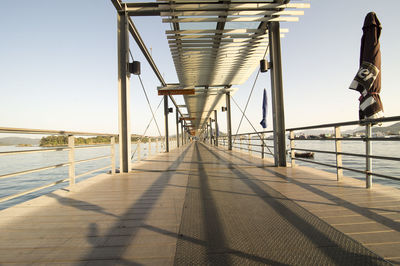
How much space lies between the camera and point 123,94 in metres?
4.22

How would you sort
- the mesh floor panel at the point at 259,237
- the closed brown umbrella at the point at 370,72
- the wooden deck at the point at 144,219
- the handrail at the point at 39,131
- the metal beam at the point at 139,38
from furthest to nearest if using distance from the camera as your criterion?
the metal beam at the point at 139,38 < the closed brown umbrella at the point at 370,72 < the handrail at the point at 39,131 < the wooden deck at the point at 144,219 < the mesh floor panel at the point at 259,237

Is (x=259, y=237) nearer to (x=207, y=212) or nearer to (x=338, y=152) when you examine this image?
(x=207, y=212)

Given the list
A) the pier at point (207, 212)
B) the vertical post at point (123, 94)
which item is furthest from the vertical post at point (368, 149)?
the vertical post at point (123, 94)

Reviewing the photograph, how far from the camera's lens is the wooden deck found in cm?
121

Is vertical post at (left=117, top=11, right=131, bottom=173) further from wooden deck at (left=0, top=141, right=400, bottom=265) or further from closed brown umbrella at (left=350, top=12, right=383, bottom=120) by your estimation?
closed brown umbrella at (left=350, top=12, right=383, bottom=120)

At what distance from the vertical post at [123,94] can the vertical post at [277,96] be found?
124 inches

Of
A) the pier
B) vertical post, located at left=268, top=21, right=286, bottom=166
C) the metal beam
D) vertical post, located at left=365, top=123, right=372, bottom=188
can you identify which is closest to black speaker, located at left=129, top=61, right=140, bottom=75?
the pier

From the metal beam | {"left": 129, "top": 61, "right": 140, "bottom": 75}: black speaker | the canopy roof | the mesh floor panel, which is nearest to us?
the mesh floor panel

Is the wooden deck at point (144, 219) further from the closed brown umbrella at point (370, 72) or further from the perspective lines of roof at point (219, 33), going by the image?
the perspective lines of roof at point (219, 33)

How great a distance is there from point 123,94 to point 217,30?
102 inches

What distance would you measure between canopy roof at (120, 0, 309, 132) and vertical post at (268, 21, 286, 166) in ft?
0.98

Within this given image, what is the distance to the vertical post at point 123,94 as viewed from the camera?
166 inches

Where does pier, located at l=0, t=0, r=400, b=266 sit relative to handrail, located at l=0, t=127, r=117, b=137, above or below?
below

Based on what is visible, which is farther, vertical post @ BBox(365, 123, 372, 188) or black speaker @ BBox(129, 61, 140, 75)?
black speaker @ BBox(129, 61, 140, 75)
